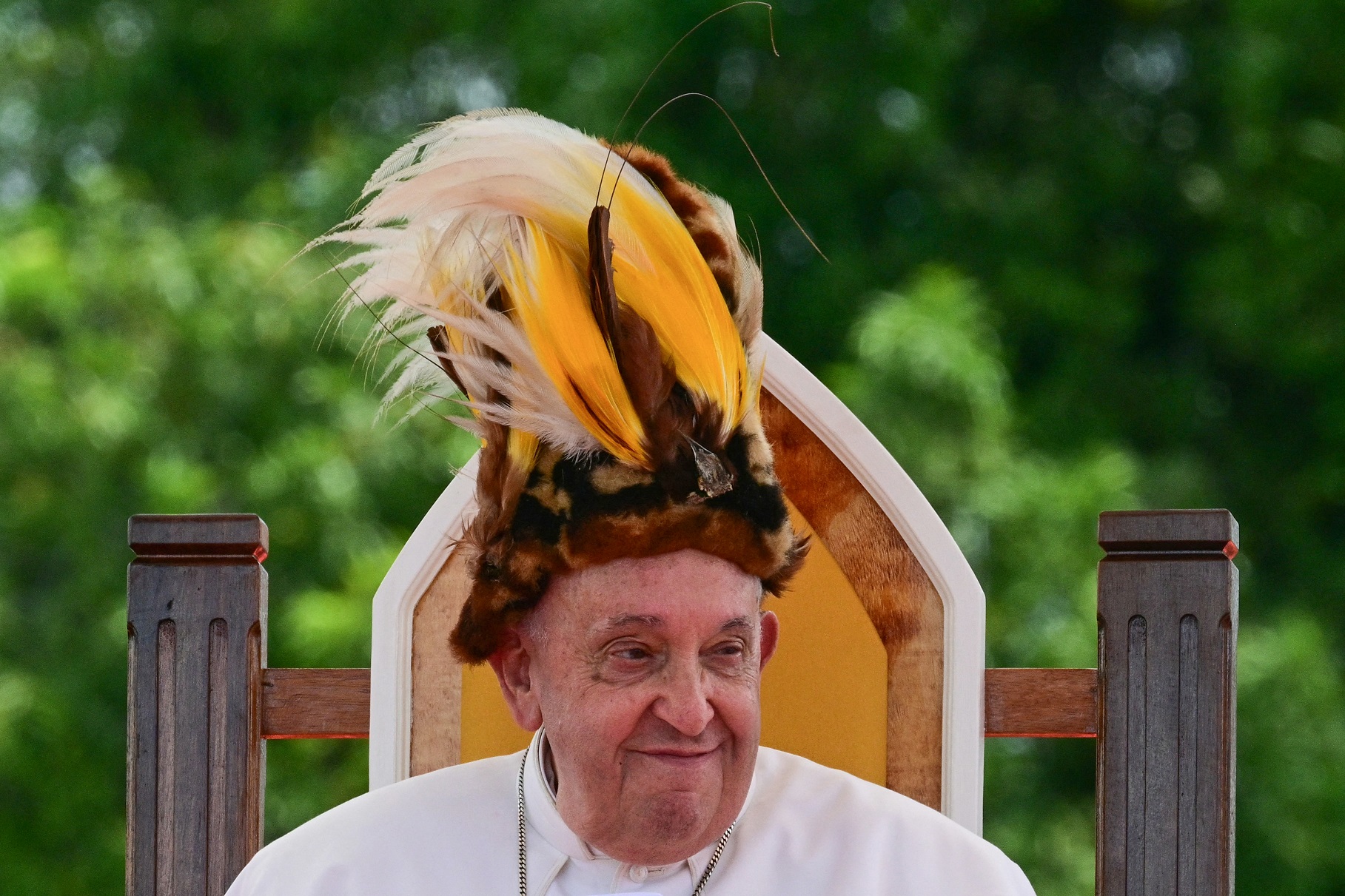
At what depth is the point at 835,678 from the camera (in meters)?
1.91

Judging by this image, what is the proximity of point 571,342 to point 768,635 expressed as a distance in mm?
377

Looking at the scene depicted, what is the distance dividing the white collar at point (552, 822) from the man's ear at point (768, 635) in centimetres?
13

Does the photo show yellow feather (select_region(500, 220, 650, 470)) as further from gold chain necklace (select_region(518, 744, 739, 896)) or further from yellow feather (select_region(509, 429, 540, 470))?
gold chain necklace (select_region(518, 744, 739, 896))

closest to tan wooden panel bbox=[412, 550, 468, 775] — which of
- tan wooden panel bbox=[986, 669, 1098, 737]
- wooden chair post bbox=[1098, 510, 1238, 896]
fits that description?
tan wooden panel bbox=[986, 669, 1098, 737]

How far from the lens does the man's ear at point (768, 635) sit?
69.0 inches

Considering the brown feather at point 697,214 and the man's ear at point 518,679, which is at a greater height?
the brown feather at point 697,214

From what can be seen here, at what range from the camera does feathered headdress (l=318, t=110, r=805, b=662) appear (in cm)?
158

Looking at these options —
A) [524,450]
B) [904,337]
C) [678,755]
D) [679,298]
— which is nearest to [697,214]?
[679,298]

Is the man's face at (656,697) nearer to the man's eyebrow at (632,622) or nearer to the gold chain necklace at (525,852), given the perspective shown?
the man's eyebrow at (632,622)

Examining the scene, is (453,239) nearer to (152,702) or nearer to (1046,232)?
(152,702)

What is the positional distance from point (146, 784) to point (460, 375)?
59 centimetres

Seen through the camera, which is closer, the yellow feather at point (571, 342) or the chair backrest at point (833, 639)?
the yellow feather at point (571, 342)

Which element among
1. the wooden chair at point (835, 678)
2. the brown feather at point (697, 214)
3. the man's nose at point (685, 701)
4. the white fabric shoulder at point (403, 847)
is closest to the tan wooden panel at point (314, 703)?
the wooden chair at point (835, 678)

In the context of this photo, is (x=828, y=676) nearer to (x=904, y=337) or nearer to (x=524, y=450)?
(x=524, y=450)
